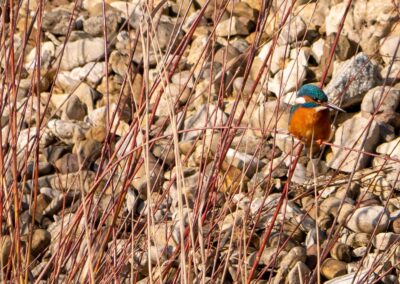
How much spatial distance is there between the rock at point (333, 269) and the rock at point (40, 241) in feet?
3.41

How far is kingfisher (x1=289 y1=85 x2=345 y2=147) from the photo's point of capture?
225 cm

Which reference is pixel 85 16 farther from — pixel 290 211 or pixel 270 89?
pixel 290 211

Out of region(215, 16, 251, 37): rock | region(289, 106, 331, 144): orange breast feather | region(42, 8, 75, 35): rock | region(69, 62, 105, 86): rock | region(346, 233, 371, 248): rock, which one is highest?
region(289, 106, 331, 144): orange breast feather

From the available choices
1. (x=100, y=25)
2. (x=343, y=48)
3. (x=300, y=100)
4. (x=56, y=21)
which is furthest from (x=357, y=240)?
(x=56, y=21)

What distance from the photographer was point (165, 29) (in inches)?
162

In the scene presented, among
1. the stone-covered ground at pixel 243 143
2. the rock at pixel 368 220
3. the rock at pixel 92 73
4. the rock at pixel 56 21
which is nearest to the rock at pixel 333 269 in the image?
the stone-covered ground at pixel 243 143

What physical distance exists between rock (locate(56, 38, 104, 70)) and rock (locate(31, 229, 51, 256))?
1.09 meters

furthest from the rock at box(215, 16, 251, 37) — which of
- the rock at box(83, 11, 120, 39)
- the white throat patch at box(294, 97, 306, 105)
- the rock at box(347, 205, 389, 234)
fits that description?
the white throat patch at box(294, 97, 306, 105)

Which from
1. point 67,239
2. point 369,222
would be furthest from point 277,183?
point 67,239

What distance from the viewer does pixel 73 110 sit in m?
3.95

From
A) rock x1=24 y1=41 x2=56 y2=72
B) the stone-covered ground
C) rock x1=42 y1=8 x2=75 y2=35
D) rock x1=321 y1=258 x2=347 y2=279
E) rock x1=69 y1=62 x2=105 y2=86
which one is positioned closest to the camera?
the stone-covered ground

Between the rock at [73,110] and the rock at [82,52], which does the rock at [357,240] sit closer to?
the rock at [73,110]

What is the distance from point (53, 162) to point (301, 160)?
3.49ft

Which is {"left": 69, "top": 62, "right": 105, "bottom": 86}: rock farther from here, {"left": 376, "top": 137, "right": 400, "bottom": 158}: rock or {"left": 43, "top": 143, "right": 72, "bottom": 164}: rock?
{"left": 376, "top": 137, "right": 400, "bottom": 158}: rock
